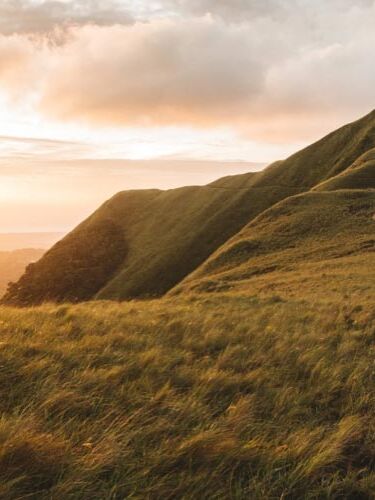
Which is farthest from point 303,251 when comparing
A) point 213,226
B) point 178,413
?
point 213,226

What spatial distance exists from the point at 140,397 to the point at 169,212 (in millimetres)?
108421

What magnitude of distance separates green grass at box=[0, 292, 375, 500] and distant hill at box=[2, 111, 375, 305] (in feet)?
121

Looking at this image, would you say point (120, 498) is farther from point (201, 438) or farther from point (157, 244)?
point (157, 244)

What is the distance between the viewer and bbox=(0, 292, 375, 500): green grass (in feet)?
14.7

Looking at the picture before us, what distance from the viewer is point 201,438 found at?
5.20 metres

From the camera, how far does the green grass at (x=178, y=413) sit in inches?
177

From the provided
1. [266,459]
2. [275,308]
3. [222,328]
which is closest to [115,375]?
[266,459]

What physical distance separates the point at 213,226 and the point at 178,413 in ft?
304

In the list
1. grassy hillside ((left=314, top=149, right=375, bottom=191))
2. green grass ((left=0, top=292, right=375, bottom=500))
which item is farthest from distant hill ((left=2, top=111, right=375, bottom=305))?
green grass ((left=0, top=292, right=375, bottom=500))

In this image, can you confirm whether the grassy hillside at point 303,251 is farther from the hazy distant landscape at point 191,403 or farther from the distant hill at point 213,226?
the hazy distant landscape at point 191,403

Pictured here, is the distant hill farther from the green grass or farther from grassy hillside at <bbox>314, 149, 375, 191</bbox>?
the green grass

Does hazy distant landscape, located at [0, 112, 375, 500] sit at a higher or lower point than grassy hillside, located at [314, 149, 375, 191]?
lower

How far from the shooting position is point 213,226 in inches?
3866

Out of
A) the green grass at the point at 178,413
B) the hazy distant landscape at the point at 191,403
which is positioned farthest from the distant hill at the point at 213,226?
the green grass at the point at 178,413
